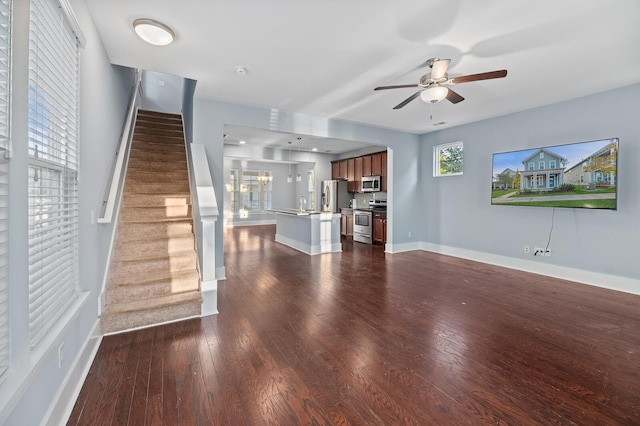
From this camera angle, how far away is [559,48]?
2863 mm

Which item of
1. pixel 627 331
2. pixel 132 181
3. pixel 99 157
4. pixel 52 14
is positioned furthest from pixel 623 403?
pixel 132 181

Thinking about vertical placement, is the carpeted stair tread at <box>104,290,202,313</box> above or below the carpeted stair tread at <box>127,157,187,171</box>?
below

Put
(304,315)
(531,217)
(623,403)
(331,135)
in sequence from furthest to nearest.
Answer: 1. (331,135)
2. (531,217)
3. (304,315)
4. (623,403)

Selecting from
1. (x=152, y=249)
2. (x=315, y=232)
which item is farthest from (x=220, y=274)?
(x=315, y=232)

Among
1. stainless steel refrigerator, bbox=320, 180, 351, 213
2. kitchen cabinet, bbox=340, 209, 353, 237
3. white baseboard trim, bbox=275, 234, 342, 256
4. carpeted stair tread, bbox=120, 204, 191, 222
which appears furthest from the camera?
stainless steel refrigerator, bbox=320, 180, 351, 213

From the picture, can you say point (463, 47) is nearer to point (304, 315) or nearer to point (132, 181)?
point (304, 315)

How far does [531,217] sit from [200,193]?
534 cm

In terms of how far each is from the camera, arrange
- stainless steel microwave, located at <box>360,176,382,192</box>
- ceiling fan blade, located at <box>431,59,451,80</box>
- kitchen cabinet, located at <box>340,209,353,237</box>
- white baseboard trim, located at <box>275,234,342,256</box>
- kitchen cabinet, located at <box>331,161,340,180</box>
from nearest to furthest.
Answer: ceiling fan blade, located at <box>431,59,451,80</box>
white baseboard trim, located at <box>275,234,342,256</box>
stainless steel microwave, located at <box>360,176,382,192</box>
kitchen cabinet, located at <box>340,209,353,237</box>
kitchen cabinet, located at <box>331,161,340,180</box>

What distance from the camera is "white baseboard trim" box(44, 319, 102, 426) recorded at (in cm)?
157

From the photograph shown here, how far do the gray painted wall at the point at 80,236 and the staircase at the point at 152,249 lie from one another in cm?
26

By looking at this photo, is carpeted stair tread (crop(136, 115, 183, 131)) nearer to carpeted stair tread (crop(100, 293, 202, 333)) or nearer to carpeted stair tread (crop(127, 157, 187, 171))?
carpeted stair tread (crop(127, 157, 187, 171))

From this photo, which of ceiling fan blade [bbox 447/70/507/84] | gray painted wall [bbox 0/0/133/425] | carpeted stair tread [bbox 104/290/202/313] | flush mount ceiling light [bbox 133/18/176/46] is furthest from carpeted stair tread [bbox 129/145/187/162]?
ceiling fan blade [bbox 447/70/507/84]

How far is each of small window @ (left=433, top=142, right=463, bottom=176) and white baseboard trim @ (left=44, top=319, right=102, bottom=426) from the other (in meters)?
6.46

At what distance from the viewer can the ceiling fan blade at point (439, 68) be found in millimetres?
2955
